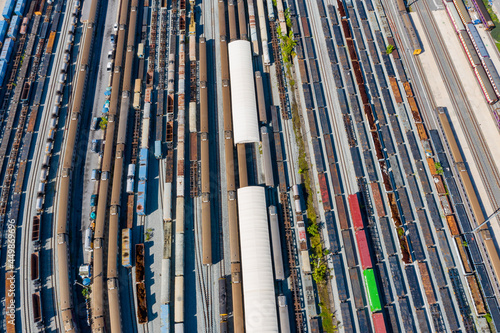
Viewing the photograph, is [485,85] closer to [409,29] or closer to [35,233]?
[409,29]

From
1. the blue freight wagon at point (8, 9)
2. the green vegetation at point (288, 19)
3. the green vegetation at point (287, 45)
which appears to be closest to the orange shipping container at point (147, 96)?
the green vegetation at point (287, 45)

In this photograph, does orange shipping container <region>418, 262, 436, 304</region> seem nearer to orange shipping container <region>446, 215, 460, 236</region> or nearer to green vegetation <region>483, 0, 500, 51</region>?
orange shipping container <region>446, 215, 460, 236</region>

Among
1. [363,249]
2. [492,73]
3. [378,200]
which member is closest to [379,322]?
[363,249]

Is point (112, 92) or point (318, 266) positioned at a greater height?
point (112, 92)

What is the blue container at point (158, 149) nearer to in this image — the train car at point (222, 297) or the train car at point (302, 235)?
the train car at point (222, 297)

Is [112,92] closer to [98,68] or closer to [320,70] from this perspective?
[98,68]

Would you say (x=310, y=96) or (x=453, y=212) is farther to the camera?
(x=310, y=96)

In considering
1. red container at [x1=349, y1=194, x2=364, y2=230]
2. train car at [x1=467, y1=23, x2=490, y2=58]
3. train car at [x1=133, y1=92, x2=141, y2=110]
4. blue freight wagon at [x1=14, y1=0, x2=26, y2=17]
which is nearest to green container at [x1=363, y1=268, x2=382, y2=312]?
red container at [x1=349, y1=194, x2=364, y2=230]

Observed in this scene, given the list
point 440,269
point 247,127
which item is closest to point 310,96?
point 247,127
